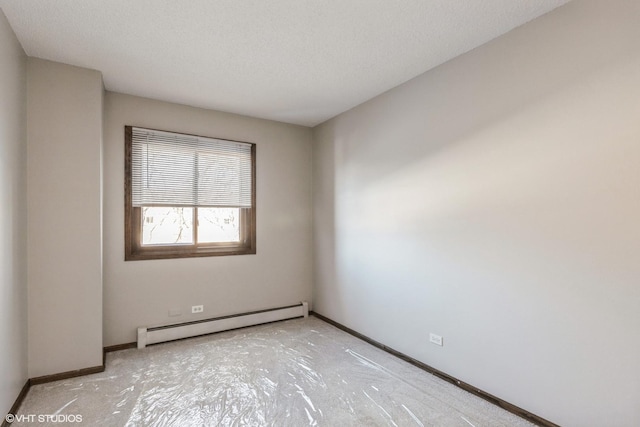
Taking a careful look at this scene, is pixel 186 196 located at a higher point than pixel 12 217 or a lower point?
higher

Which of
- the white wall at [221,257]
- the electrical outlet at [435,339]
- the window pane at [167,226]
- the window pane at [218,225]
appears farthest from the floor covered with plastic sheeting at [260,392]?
the window pane at [218,225]

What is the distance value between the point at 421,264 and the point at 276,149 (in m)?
2.50

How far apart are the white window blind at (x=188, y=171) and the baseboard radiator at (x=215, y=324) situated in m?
1.39

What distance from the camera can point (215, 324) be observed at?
146 inches

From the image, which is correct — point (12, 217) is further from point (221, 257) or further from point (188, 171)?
point (221, 257)

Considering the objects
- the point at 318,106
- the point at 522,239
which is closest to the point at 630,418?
the point at 522,239

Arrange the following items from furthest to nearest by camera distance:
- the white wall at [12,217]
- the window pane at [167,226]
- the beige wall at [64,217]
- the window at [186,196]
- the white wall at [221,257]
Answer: the window pane at [167,226] < the window at [186,196] < the white wall at [221,257] < the beige wall at [64,217] < the white wall at [12,217]

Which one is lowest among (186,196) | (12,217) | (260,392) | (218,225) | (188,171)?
(260,392)

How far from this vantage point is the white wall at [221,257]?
129 inches

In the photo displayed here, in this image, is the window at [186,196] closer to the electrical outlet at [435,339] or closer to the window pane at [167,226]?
the window pane at [167,226]

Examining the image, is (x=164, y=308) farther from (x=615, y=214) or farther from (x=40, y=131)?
(x=615, y=214)

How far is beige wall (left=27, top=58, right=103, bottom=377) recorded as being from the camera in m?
2.57

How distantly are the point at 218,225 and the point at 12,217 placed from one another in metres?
1.99

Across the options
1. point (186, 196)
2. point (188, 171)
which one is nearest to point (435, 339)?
point (186, 196)
